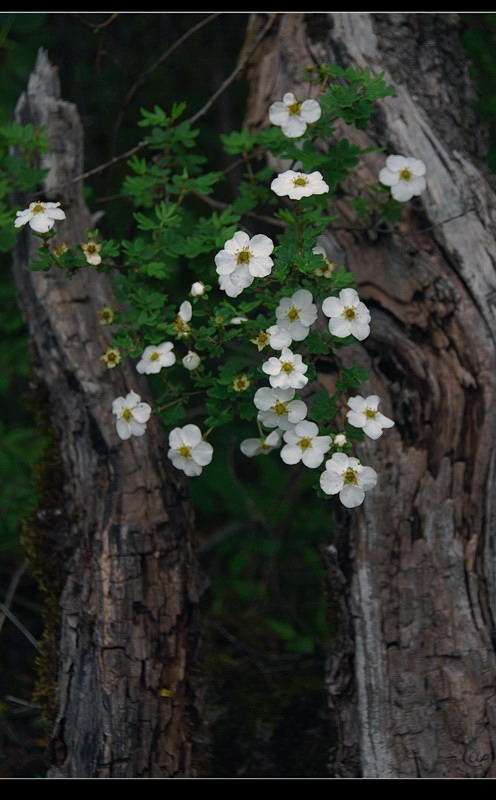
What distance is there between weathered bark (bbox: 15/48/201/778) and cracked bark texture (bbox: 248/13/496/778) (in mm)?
472

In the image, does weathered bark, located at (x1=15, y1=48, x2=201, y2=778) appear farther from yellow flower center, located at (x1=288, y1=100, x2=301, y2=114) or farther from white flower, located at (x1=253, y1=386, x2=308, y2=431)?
yellow flower center, located at (x1=288, y1=100, x2=301, y2=114)

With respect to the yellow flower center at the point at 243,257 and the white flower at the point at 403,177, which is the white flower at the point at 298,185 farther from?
the white flower at the point at 403,177

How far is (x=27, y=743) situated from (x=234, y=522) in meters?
1.46

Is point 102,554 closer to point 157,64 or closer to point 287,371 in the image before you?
point 287,371

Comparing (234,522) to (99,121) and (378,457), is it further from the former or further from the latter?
(99,121)

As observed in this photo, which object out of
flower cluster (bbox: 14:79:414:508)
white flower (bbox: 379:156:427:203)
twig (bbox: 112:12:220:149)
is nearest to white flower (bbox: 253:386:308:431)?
flower cluster (bbox: 14:79:414:508)

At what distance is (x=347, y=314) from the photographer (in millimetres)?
1791

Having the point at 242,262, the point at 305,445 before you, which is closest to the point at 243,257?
the point at 242,262

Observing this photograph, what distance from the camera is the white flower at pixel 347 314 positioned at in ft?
5.84

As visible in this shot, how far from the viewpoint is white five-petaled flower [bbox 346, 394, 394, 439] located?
178 cm

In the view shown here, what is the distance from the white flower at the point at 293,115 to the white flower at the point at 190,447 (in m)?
0.82

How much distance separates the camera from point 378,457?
223cm

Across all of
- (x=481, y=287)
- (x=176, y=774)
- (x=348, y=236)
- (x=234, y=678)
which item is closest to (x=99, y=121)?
(x=348, y=236)

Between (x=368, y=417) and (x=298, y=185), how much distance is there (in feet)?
1.83
